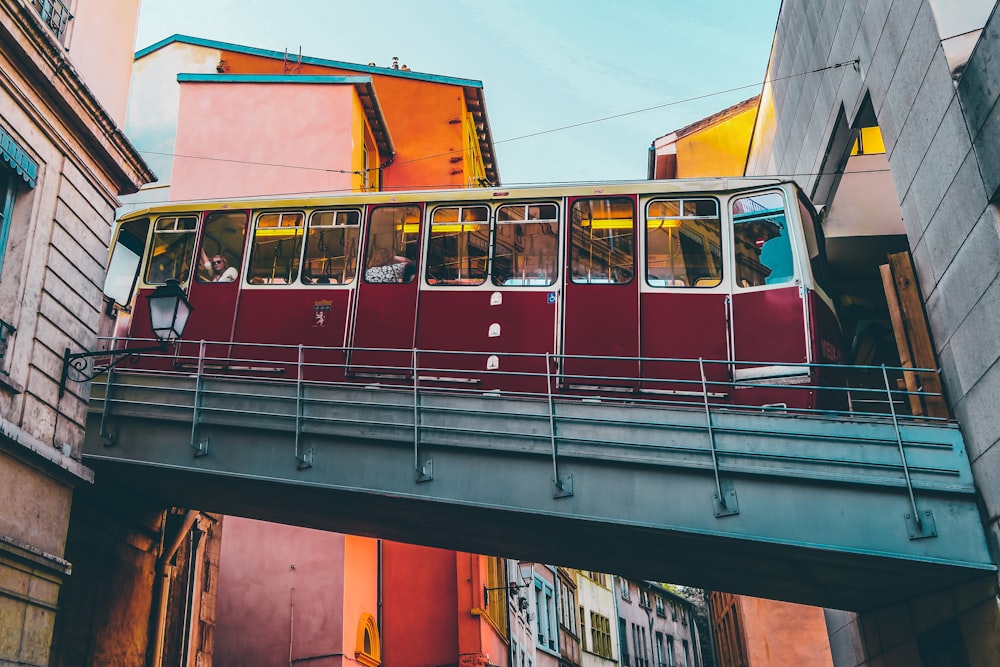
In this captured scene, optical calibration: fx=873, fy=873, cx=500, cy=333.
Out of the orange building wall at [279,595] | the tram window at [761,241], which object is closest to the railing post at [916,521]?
the tram window at [761,241]

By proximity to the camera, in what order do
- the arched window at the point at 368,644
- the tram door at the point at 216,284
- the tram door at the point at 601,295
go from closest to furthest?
the tram door at the point at 601,295, the tram door at the point at 216,284, the arched window at the point at 368,644

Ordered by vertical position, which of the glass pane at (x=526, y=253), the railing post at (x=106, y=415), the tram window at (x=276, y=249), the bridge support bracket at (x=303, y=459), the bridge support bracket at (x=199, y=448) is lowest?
the bridge support bracket at (x=303, y=459)

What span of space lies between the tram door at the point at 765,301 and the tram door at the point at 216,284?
6.83 meters

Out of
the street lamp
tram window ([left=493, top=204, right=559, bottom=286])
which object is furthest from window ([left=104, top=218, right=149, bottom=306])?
tram window ([left=493, top=204, right=559, bottom=286])

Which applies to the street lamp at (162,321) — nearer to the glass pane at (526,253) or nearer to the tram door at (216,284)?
the tram door at (216,284)

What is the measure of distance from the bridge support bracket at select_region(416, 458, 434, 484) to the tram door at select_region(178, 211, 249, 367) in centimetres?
402

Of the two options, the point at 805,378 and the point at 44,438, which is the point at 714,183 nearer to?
the point at 805,378

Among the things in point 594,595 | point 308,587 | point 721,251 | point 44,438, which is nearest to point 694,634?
point 594,595

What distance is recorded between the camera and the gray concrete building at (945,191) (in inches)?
319

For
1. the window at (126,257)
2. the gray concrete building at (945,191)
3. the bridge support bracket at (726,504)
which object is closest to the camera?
the gray concrete building at (945,191)

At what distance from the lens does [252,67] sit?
23.2 m

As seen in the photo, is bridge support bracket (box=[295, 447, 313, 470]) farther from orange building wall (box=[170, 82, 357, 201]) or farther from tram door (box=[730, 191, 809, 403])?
orange building wall (box=[170, 82, 357, 201])

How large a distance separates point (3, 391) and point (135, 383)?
255 centimetres

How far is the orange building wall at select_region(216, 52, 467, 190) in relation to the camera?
24.9m
